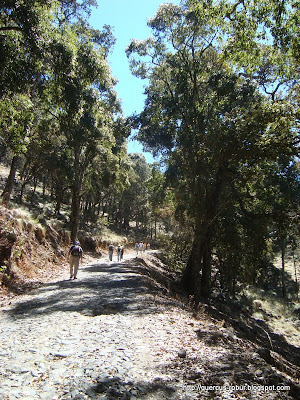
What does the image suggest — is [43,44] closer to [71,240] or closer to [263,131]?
[263,131]

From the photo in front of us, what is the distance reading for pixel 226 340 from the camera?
7.08 m

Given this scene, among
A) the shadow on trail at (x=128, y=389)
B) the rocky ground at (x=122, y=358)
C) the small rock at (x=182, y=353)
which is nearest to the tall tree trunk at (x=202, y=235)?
the rocky ground at (x=122, y=358)

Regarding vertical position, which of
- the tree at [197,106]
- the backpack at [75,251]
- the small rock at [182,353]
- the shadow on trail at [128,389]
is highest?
the tree at [197,106]

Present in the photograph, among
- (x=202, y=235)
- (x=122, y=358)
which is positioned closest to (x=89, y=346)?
(x=122, y=358)

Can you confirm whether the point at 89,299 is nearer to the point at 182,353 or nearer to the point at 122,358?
the point at 122,358

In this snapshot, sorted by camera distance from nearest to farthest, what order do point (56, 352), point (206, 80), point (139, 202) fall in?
point (56, 352)
point (206, 80)
point (139, 202)

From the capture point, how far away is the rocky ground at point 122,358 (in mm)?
4344

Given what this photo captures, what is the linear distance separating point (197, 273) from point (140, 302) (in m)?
7.84

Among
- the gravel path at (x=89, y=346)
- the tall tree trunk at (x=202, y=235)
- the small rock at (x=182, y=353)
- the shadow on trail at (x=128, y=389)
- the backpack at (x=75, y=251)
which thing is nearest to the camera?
the shadow on trail at (x=128, y=389)

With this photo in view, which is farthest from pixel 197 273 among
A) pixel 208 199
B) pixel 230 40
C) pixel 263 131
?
pixel 230 40

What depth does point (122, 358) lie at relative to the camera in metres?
5.41

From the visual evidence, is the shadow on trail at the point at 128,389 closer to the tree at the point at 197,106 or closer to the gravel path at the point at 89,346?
the gravel path at the point at 89,346

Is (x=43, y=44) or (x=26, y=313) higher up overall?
(x=43, y=44)

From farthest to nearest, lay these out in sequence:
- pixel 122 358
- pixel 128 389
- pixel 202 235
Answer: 1. pixel 202 235
2. pixel 122 358
3. pixel 128 389
